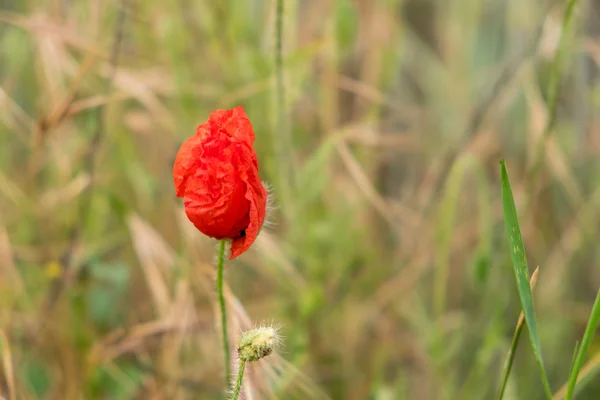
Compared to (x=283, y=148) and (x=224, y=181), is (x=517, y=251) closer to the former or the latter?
(x=224, y=181)

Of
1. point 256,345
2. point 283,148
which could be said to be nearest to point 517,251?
point 256,345

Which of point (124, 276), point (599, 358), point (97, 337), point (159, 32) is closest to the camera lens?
point (599, 358)

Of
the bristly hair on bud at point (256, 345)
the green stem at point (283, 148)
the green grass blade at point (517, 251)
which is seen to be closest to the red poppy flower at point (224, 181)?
the bristly hair on bud at point (256, 345)

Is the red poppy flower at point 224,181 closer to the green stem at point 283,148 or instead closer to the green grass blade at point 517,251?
the green grass blade at point 517,251

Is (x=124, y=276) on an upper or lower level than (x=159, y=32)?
lower

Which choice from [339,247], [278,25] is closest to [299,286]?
[339,247]

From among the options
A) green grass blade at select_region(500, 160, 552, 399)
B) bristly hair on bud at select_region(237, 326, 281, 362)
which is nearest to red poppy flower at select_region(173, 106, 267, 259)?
bristly hair on bud at select_region(237, 326, 281, 362)

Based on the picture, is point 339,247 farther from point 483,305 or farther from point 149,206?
point 149,206
